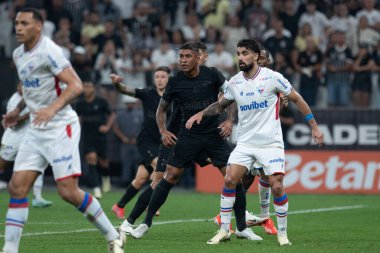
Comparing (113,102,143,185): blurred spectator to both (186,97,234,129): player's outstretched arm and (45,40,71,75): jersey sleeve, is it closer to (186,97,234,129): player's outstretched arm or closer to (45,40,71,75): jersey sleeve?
(186,97,234,129): player's outstretched arm

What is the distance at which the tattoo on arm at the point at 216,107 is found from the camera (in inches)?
460

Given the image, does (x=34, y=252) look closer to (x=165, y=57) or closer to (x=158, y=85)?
(x=158, y=85)

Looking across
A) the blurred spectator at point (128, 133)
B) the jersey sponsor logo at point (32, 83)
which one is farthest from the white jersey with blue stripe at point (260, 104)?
the blurred spectator at point (128, 133)

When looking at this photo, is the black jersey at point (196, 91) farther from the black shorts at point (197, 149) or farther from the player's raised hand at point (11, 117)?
the player's raised hand at point (11, 117)

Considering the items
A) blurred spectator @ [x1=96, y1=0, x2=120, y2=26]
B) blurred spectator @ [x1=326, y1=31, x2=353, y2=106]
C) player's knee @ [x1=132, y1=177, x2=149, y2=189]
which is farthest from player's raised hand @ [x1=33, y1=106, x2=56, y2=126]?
blurred spectator @ [x1=96, y1=0, x2=120, y2=26]

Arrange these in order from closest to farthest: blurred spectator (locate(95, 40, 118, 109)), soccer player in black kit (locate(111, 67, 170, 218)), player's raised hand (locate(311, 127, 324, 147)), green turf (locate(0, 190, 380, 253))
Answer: green turf (locate(0, 190, 380, 253)) → player's raised hand (locate(311, 127, 324, 147)) → soccer player in black kit (locate(111, 67, 170, 218)) → blurred spectator (locate(95, 40, 118, 109))

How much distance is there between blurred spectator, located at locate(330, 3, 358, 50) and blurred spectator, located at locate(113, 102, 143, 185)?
5531 mm

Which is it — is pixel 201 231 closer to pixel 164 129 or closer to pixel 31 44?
pixel 164 129

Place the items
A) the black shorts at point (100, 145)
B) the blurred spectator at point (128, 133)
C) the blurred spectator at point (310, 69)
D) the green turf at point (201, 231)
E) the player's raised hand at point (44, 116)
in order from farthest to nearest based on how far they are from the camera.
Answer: the blurred spectator at point (128, 133)
the blurred spectator at point (310, 69)
the black shorts at point (100, 145)
the green turf at point (201, 231)
the player's raised hand at point (44, 116)

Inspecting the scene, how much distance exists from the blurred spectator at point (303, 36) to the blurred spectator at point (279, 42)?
0.27 meters

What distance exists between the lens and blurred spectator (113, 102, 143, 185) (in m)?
22.5

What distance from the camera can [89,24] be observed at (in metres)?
25.3

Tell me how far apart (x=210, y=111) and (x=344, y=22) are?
1313 centimetres

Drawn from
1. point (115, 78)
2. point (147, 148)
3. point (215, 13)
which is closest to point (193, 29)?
point (215, 13)
